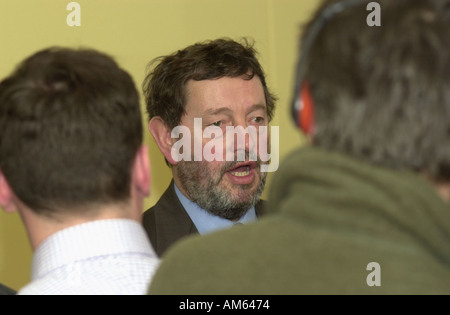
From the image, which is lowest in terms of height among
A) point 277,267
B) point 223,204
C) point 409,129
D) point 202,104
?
point 223,204

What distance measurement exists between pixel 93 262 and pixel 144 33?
2058 millimetres

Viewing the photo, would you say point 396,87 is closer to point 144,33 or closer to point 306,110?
point 306,110

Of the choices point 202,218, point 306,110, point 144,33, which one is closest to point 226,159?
point 202,218

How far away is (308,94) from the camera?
2.50 feet

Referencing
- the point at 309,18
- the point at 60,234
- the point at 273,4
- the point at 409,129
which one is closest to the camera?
the point at 409,129

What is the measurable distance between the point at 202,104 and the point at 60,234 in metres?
1.51

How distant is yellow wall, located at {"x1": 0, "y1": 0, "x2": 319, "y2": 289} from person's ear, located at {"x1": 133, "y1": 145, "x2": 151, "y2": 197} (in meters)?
1.70

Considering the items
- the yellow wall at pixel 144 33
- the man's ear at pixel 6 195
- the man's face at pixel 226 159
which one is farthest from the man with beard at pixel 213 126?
the man's ear at pixel 6 195

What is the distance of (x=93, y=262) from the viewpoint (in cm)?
105

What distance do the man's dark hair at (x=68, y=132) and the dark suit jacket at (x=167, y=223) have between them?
4.02 feet

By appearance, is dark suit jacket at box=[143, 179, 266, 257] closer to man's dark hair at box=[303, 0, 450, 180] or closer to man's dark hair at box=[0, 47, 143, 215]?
man's dark hair at box=[0, 47, 143, 215]
